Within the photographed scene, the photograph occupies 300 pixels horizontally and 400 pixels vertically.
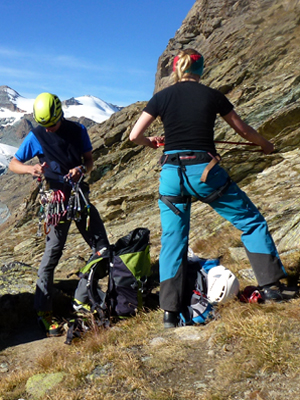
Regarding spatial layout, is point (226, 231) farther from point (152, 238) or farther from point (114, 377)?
point (114, 377)

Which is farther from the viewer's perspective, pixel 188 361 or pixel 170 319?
pixel 170 319

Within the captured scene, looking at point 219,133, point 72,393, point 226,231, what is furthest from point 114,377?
point 219,133

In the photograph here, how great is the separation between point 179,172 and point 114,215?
1691 centimetres

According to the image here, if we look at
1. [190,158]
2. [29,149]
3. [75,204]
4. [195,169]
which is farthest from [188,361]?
[29,149]

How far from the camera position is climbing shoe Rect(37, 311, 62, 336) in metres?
6.30

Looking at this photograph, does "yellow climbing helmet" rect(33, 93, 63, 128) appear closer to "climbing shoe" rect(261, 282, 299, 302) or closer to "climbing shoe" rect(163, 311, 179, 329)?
"climbing shoe" rect(163, 311, 179, 329)

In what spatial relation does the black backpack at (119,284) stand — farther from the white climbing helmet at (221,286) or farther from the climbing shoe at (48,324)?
the white climbing helmet at (221,286)

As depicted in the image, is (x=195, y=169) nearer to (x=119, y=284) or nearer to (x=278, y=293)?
(x=278, y=293)

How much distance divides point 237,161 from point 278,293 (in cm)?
1354

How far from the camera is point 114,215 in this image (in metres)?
21.5

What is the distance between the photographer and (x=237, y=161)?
696 inches

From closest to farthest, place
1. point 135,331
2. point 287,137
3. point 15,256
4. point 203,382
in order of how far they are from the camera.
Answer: point 203,382
point 135,331
point 287,137
point 15,256

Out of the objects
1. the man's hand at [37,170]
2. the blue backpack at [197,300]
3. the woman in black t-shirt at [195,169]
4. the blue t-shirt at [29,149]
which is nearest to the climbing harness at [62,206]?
the man's hand at [37,170]

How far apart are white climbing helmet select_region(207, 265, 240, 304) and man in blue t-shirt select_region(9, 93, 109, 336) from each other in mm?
2205
